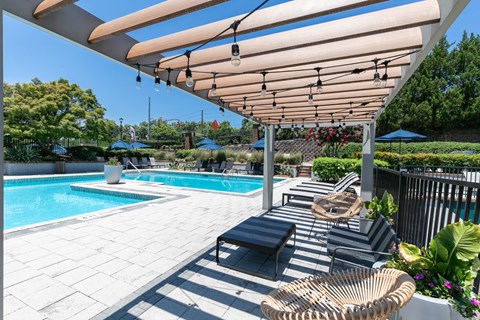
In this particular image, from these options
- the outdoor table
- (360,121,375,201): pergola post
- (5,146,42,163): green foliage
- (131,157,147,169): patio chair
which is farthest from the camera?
(131,157,147,169): patio chair

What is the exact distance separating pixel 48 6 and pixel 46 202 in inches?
361

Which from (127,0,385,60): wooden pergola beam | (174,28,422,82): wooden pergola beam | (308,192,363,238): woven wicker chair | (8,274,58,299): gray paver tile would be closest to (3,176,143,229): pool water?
(8,274,58,299): gray paver tile

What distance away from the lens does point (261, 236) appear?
3527 millimetres

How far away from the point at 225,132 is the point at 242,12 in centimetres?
3649

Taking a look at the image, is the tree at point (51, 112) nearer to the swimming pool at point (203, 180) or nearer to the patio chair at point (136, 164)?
the patio chair at point (136, 164)

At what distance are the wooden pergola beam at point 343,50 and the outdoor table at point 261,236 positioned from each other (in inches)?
90.5

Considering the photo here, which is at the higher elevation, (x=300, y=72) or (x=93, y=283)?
(x=300, y=72)

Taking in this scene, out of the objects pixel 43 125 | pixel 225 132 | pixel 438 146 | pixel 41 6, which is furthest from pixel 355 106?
pixel 225 132

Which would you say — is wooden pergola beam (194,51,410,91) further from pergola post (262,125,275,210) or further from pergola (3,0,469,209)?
pergola post (262,125,275,210)

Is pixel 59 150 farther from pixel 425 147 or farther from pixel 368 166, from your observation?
pixel 425 147

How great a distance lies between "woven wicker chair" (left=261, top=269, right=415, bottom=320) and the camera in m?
1.50

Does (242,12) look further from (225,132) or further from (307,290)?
(225,132)

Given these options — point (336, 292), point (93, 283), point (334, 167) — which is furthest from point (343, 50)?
point (334, 167)

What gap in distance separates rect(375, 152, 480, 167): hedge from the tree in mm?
20427
